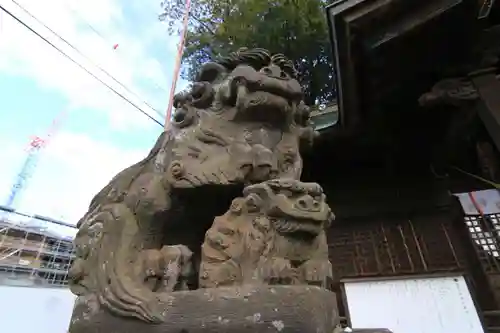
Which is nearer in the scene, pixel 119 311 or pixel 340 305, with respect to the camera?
pixel 119 311

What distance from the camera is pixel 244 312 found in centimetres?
112

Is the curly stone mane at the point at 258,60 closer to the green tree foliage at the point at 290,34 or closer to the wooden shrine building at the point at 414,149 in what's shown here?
the wooden shrine building at the point at 414,149

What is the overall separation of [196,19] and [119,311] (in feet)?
23.7

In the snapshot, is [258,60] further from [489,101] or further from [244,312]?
[489,101]

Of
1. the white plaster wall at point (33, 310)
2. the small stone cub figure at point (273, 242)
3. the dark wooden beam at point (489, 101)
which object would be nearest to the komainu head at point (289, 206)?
the small stone cub figure at point (273, 242)

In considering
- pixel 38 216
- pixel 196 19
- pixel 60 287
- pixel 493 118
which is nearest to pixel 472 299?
pixel 493 118

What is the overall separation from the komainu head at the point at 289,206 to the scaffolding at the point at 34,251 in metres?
4.34

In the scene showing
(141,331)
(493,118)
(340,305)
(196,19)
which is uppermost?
(196,19)

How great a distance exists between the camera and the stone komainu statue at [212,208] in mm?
1242

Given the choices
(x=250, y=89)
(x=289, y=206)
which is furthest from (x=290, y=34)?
(x=289, y=206)

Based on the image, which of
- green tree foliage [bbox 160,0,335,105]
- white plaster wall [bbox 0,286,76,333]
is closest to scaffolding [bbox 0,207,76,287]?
white plaster wall [bbox 0,286,76,333]

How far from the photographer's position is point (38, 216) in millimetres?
5207

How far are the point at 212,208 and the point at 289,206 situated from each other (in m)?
0.49

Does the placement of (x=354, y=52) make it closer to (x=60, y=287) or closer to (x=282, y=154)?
(x=282, y=154)
